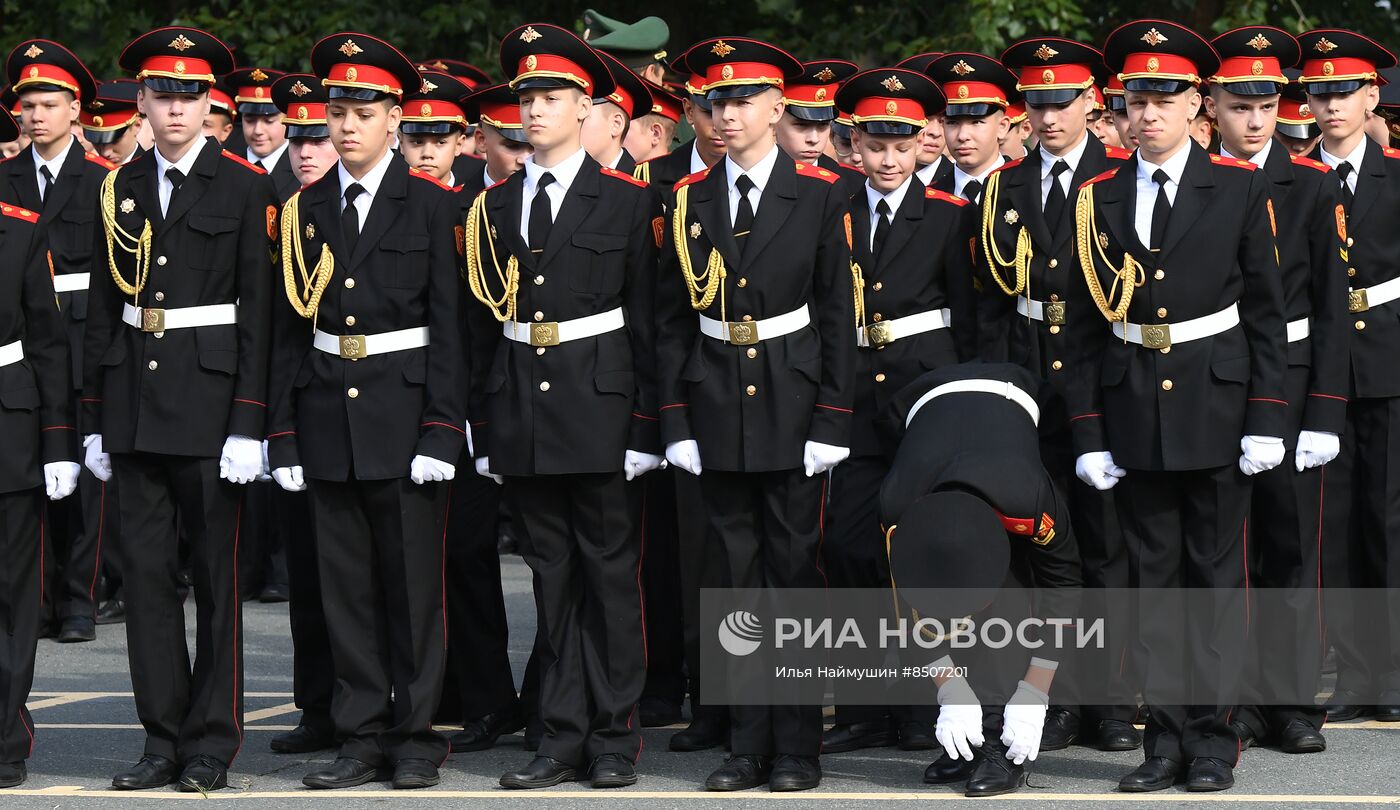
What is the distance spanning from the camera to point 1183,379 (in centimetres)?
A: 675

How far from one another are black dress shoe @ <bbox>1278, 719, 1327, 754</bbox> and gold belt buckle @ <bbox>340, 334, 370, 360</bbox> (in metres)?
3.32

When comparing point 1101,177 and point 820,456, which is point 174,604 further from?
point 1101,177

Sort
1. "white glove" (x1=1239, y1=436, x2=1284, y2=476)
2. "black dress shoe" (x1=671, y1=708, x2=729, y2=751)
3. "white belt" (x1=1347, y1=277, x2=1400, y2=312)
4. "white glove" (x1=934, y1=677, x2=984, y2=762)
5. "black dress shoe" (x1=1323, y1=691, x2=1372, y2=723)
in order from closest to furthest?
"white glove" (x1=934, y1=677, x2=984, y2=762), "white glove" (x1=1239, y1=436, x2=1284, y2=476), "black dress shoe" (x1=671, y1=708, x2=729, y2=751), "black dress shoe" (x1=1323, y1=691, x2=1372, y2=723), "white belt" (x1=1347, y1=277, x2=1400, y2=312)

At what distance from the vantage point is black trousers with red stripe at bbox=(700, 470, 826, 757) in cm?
686

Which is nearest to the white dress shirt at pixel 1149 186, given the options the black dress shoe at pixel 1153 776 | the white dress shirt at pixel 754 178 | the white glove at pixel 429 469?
the white dress shirt at pixel 754 178

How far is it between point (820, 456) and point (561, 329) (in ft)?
3.03

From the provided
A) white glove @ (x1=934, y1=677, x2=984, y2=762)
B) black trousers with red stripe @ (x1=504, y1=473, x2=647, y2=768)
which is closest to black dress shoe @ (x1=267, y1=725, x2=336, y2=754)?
black trousers with red stripe @ (x1=504, y1=473, x2=647, y2=768)

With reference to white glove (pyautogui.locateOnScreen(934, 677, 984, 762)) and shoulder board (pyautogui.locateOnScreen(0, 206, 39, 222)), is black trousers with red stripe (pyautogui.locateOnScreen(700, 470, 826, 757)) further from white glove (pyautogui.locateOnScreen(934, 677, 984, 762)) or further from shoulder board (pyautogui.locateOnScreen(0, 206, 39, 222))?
shoulder board (pyautogui.locateOnScreen(0, 206, 39, 222))

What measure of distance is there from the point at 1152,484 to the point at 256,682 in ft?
13.2

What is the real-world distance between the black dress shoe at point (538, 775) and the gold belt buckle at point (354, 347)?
1422 mm

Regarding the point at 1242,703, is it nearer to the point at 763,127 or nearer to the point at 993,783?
the point at 993,783

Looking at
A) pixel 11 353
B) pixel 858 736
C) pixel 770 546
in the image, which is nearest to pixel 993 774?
pixel 858 736

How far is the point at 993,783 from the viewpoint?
21.6 ft

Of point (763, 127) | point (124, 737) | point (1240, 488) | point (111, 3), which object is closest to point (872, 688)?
point (1240, 488)
